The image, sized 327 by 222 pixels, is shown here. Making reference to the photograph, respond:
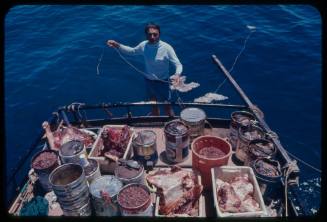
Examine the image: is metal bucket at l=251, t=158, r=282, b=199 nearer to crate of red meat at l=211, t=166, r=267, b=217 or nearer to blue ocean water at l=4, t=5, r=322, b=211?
crate of red meat at l=211, t=166, r=267, b=217

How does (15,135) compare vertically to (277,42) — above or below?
below

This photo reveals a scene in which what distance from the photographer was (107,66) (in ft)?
59.8

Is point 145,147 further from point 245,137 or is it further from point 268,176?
point 268,176

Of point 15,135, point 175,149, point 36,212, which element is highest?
point 175,149

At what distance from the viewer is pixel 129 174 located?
692cm

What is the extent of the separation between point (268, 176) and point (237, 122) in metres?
2.02

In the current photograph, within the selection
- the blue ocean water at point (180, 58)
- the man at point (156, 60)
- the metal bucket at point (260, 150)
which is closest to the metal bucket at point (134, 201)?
the metal bucket at point (260, 150)

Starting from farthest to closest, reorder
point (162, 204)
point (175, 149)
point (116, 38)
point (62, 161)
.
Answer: point (116, 38) → point (175, 149) → point (62, 161) → point (162, 204)

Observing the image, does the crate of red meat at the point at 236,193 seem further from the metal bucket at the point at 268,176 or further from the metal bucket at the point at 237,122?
the metal bucket at the point at 237,122

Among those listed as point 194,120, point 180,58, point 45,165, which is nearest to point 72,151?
point 45,165

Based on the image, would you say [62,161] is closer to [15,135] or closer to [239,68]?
[15,135]

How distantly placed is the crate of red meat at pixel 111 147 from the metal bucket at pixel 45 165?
3.00 ft

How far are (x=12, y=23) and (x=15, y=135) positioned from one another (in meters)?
12.1

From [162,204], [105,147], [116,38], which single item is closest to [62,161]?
[105,147]
